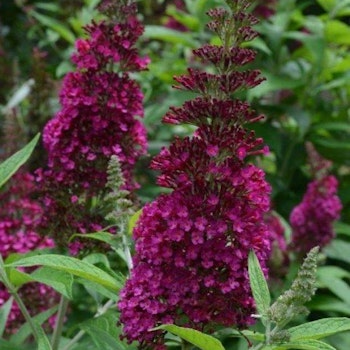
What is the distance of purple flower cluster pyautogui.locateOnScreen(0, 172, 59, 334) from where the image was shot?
2482mm

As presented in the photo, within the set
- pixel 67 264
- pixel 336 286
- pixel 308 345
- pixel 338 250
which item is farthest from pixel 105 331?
pixel 338 250

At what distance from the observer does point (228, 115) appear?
1.56m

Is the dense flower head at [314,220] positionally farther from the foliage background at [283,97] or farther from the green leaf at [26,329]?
the green leaf at [26,329]

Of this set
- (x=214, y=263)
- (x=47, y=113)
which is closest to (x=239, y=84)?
(x=214, y=263)

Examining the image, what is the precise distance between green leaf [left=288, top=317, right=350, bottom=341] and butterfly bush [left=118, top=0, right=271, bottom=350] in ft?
0.39

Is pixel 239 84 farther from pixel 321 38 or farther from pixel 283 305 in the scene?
pixel 321 38

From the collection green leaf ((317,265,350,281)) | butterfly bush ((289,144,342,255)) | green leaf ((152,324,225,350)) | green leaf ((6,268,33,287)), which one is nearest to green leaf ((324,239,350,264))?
green leaf ((317,265,350,281))

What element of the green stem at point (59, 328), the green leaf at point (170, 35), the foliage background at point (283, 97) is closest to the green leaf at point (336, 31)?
the foliage background at point (283, 97)

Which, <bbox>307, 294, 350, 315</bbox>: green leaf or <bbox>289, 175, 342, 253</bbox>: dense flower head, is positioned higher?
<bbox>289, 175, 342, 253</bbox>: dense flower head

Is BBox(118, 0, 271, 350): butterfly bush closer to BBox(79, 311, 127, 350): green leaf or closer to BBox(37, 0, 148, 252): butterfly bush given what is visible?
BBox(79, 311, 127, 350): green leaf

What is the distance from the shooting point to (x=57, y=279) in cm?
173

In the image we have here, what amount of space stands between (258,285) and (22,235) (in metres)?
1.20

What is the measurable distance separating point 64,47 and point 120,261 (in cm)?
264

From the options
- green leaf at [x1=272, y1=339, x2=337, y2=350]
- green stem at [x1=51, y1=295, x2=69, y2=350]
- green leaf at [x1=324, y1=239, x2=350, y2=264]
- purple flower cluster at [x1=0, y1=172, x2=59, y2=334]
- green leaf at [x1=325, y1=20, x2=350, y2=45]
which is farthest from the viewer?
green leaf at [x1=325, y1=20, x2=350, y2=45]
